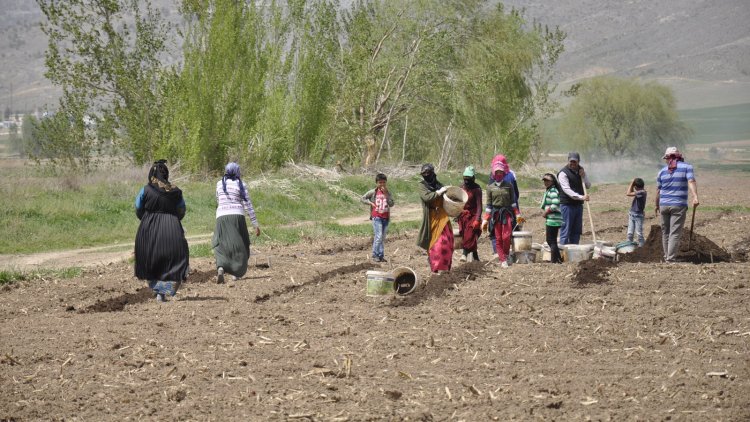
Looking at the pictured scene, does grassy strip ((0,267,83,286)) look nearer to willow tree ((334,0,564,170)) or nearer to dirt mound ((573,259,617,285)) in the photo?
dirt mound ((573,259,617,285))

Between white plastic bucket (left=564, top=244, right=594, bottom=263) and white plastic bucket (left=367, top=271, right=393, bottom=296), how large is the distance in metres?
3.25

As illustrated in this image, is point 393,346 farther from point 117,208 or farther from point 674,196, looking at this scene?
point 117,208

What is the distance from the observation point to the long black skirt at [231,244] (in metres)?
13.6

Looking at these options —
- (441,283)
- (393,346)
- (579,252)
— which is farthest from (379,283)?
(579,252)

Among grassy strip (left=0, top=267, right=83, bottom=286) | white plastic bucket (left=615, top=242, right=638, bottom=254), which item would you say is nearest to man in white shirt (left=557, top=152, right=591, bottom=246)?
white plastic bucket (left=615, top=242, right=638, bottom=254)

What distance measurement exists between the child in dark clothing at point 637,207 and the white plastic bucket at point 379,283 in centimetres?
634

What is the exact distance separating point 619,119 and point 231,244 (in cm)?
8178

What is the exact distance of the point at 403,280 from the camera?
12.7 m

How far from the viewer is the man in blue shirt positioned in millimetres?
14008

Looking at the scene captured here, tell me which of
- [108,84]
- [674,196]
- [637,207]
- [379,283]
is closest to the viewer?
[379,283]

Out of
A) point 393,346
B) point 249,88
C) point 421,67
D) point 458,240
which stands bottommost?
point 393,346

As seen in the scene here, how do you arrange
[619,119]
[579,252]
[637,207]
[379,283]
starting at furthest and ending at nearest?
[619,119]
[637,207]
[579,252]
[379,283]

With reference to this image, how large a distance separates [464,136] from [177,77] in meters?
21.9

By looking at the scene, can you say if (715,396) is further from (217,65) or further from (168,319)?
(217,65)
